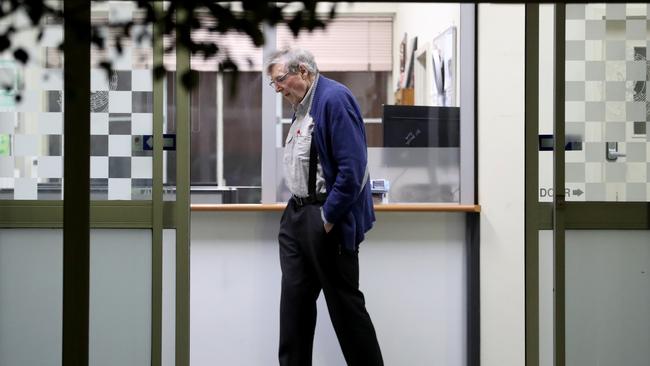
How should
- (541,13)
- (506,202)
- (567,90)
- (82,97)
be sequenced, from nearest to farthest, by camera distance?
(82,97) < (567,90) < (541,13) < (506,202)

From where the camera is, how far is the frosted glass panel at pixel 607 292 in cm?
255

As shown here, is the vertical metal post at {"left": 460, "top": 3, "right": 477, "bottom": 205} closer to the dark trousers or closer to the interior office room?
the interior office room

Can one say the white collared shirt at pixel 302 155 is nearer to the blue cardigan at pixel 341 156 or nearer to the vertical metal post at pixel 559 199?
the blue cardigan at pixel 341 156

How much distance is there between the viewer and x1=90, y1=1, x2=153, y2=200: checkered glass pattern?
8.26 feet

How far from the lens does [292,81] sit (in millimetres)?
3115

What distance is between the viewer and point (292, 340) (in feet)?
10.4

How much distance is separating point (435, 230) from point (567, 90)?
1281 millimetres

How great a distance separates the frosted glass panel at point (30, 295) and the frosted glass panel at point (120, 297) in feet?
0.46

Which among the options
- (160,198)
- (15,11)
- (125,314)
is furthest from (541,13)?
(15,11)

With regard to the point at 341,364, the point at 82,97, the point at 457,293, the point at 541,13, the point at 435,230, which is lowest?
the point at 341,364

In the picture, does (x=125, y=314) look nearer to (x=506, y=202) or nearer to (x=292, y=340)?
(x=292, y=340)

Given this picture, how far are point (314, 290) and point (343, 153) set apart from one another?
531 mm

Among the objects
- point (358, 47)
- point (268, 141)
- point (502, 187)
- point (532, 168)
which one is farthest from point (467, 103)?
point (358, 47)

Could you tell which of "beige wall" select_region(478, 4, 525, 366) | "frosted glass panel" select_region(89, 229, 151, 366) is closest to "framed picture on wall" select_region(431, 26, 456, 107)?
"beige wall" select_region(478, 4, 525, 366)
